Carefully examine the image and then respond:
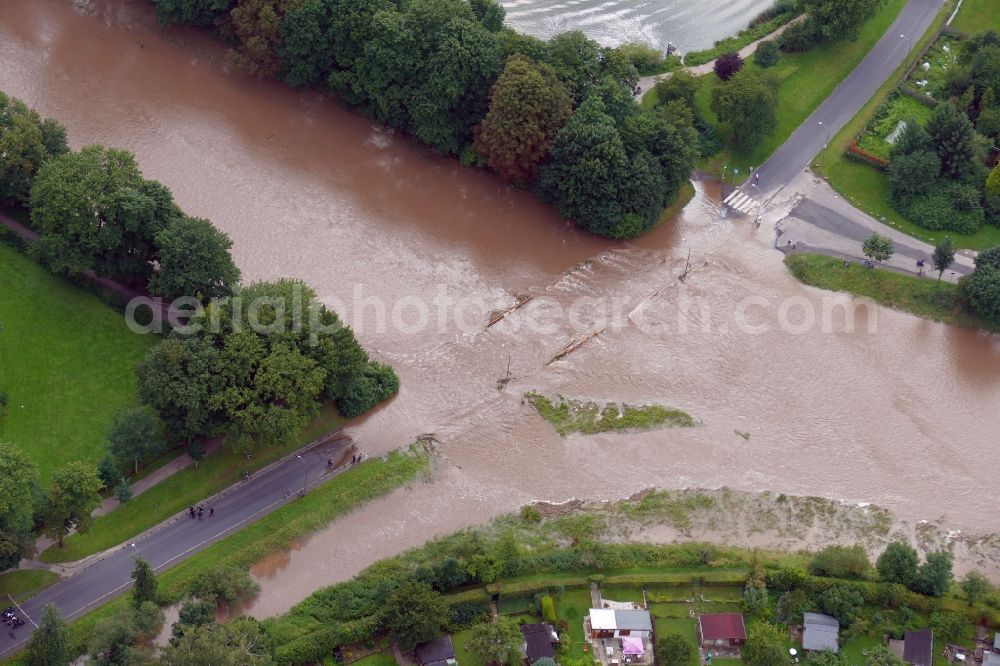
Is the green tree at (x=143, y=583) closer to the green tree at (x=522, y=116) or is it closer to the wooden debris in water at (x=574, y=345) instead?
the wooden debris in water at (x=574, y=345)

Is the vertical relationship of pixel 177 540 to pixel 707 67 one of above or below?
below

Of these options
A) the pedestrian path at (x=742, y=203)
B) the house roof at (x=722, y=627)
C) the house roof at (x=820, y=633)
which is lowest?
the house roof at (x=820, y=633)

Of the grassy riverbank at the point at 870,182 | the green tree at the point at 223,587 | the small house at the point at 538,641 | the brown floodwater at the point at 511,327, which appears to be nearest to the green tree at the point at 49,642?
the green tree at the point at 223,587

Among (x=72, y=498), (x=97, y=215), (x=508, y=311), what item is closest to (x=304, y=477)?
(x=72, y=498)

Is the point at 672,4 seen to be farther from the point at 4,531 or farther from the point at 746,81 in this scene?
the point at 4,531

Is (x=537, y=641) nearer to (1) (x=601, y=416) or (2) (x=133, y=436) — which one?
(1) (x=601, y=416)

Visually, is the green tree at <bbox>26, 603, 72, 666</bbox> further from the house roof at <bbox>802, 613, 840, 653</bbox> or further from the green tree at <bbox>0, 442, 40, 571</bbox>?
the house roof at <bbox>802, 613, 840, 653</bbox>

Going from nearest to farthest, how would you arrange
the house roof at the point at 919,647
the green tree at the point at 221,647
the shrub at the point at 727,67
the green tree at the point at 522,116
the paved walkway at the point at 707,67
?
the green tree at the point at 221,647 → the house roof at the point at 919,647 → the green tree at the point at 522,116 → the shrub at the point at 727,67 → the paved walkway at the point at 707,67
